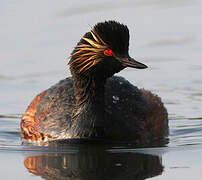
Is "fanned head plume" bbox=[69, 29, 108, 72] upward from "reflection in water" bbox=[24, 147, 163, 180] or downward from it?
upward

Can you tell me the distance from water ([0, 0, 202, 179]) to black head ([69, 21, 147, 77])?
5.47 ft

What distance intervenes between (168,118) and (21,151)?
5374mm

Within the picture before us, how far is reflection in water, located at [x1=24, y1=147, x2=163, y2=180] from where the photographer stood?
15703 millimetres

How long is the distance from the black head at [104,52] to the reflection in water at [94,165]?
1.72 m

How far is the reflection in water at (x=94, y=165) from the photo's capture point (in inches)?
618

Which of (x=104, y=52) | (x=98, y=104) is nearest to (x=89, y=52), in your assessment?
Result: (x=104, y=52)

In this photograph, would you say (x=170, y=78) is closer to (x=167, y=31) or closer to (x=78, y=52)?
(x=167, y=31)

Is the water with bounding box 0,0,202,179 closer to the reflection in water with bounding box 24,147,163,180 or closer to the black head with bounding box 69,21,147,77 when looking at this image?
the reflection in water with bounding box 24,147,163,180

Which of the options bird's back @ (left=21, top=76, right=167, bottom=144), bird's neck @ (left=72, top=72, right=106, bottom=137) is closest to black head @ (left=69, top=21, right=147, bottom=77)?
bird's neck @ (left=72, top=72, right=106, bottom=137)

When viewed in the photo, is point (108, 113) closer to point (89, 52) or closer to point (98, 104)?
point (98, 104)

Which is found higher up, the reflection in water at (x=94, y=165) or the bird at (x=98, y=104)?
the bird at (x=98, y=104)

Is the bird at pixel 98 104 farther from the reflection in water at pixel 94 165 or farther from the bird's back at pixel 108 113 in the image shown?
the reflection in water at pixel 94 165

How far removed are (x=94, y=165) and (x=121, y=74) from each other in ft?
28.7

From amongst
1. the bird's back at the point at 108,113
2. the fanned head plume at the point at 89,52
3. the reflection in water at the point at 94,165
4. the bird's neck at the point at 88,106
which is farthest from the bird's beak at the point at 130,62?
the reflection in water at the point at 94,165
